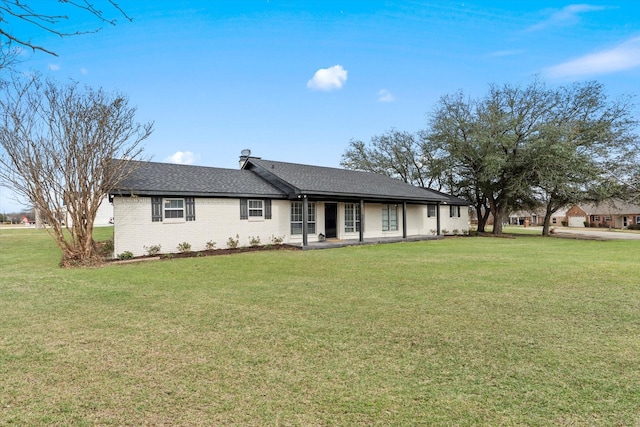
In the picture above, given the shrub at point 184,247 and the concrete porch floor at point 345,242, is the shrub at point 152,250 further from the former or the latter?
the concrete porch floor at point 345,242

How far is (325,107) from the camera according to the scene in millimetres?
19078

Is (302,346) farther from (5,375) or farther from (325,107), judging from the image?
(325,107)

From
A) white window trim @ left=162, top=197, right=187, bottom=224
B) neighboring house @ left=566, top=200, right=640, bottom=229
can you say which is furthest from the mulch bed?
neighboring house @ left=566, top=200, right=640, bottom=229

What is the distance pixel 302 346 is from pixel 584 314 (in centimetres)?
412

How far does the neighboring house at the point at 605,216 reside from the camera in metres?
44.7

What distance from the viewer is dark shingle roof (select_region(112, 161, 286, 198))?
40.2 feet

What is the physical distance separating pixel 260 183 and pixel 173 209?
4.63 m

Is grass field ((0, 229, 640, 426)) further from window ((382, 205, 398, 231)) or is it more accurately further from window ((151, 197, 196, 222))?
window ((382, 205, 398, 231))

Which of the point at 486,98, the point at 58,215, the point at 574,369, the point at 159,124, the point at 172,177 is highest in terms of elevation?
the point at 486,98

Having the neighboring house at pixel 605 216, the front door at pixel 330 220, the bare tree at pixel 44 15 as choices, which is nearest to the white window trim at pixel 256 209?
the front door at pixel 330 220

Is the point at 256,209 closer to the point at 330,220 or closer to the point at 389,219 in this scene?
the point at 330,220

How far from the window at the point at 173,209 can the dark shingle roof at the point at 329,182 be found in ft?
13.9

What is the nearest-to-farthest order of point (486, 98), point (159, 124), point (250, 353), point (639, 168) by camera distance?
point (250, 353)
point (159, 124)
point (639, 168)
point (486, 98)

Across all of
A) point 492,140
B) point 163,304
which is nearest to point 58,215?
point 163,304
